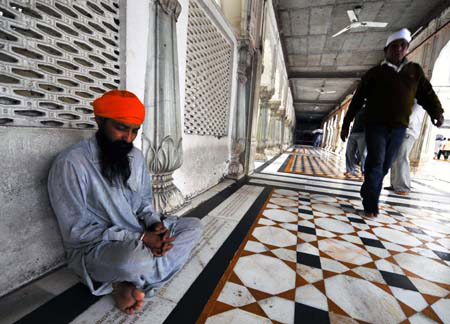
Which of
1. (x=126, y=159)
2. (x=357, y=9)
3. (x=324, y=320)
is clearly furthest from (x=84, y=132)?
(x=357, y=9)

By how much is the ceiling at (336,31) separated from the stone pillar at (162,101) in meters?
4.53

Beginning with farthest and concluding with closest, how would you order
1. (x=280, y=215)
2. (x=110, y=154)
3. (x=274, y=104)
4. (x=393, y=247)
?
1. (x=274, y=104)
2. (x=280, y=215)
3. (x=393, y=247)
4. (x=110, y=154)

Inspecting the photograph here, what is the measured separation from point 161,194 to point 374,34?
7.01m

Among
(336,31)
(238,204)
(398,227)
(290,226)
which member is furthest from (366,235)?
(336,31)

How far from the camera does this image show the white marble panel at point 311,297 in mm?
837

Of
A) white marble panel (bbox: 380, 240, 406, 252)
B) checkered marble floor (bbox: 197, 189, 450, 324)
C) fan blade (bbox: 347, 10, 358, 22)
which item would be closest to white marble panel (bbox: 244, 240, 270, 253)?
checkered marble floor (bbox: 197, 189, 450, 324)

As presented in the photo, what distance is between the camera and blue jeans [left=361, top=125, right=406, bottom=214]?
177 centimetres

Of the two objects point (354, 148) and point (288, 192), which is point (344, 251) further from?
point (354, 148)

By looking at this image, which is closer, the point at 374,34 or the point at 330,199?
the point at 330,199

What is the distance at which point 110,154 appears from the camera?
0.84 m

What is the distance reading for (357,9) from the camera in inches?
187

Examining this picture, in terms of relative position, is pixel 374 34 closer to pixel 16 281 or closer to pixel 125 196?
pixel 125 196

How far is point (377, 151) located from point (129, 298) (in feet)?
6.33

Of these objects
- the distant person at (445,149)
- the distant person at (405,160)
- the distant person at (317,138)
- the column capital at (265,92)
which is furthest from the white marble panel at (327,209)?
the distant person at (317,138)
